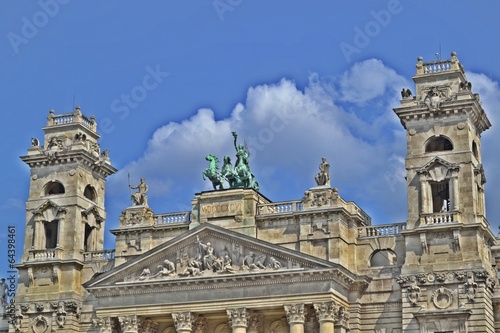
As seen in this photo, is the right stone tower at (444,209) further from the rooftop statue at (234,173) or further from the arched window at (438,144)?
the rooftop statue at (234,173)

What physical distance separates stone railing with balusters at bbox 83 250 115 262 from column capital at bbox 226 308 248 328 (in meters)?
10.5

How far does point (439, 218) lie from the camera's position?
206 ft

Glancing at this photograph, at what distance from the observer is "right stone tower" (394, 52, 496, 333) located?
200 ft

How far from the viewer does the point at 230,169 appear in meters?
68.1

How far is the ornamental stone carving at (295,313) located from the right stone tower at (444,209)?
18.6 feet

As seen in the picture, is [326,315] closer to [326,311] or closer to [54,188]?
[326,311]

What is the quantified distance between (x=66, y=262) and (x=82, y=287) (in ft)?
6.22

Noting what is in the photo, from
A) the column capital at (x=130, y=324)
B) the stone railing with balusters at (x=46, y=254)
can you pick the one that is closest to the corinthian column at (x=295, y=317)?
the column capital at (x=130, y=324)

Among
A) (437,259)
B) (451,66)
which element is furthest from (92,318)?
(451,66)

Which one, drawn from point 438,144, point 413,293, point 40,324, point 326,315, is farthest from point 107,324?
point 438,144

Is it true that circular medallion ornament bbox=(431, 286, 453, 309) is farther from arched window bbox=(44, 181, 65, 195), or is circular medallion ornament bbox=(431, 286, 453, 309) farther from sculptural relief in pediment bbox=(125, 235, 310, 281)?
arched window bbox=(44, 181, 65, 195)

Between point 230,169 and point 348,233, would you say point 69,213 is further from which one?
point 348,233

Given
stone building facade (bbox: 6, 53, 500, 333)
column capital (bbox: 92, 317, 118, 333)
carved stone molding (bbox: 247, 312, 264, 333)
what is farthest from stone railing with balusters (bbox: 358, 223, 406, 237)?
column capital (bbox: 92, 317, 118, 333)

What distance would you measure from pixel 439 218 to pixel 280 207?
956 centimetres
